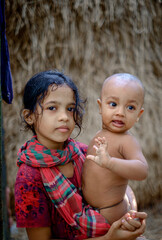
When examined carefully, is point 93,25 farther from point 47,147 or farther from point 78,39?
point 47,147

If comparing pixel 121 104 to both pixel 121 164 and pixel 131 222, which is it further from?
pixel 131 222

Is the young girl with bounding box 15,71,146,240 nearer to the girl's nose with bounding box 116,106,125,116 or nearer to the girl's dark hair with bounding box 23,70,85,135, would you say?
the girl's dark hair with bounding box 23,70,85,135

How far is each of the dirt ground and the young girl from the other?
193 centimetres

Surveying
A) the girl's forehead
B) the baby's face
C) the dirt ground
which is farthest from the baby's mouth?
the dirt ground

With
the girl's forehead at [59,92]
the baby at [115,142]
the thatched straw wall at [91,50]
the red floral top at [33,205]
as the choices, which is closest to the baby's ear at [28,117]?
the girl's forehead at [59,92]


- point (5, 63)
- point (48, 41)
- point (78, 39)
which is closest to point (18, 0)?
point (48, 41)

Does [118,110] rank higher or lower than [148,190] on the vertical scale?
higher

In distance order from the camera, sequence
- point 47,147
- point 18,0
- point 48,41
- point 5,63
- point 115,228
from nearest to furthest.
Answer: point 115,228 → point 47,147 → point 5,63 → point 18,0 → point 48,41

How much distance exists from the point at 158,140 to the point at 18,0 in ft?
8.19

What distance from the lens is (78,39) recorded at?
3.74 m

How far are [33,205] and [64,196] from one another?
0.57 ft

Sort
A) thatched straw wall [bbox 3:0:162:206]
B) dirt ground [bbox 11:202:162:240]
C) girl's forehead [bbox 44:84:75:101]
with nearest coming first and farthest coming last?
girl's forehead [bbox 44:84:75:101] < dirt ground [bbox 11:202:162:240] < thatched straw wall [bbox 3:0:162:206]

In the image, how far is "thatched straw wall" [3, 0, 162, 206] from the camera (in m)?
3.55

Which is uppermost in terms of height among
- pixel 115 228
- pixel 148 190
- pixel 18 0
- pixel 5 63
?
pixel 18 0
